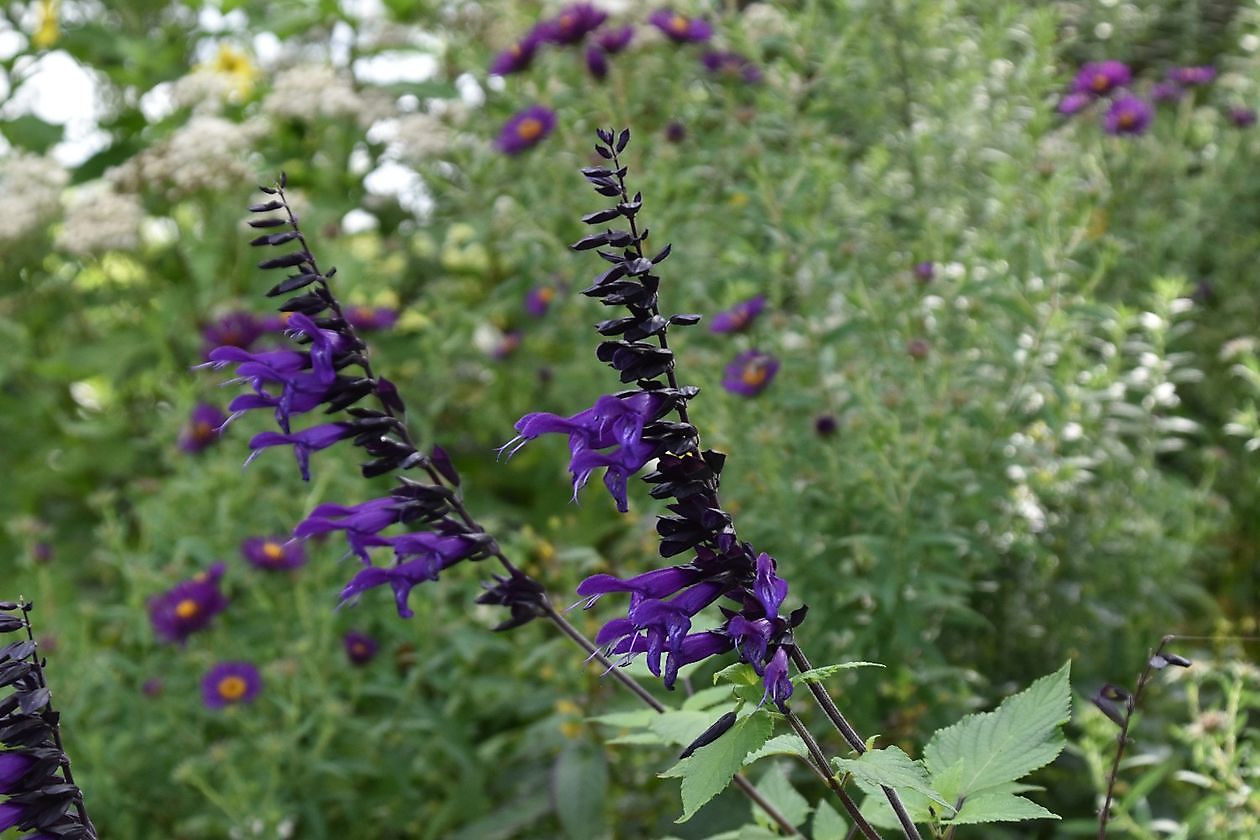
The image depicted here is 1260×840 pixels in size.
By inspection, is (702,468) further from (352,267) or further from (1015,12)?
(352,267)

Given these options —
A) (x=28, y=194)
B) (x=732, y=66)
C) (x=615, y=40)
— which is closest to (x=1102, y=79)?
(x=732, y=66)

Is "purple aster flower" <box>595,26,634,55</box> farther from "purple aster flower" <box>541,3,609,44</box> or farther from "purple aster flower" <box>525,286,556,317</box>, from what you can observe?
"purple aster flower" <box>525,286,556,317</box>

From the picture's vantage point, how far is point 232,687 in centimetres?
268

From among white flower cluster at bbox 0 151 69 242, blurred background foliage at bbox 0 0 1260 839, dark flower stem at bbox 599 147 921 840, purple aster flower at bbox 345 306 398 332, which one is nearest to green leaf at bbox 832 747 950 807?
dark flower stem at bbox 599 147 921 840

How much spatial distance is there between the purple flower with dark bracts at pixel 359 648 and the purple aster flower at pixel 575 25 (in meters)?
1.74

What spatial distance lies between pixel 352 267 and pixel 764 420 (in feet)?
6.80

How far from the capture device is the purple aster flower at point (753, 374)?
263 cm

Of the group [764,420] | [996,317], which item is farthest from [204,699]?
[996,317]

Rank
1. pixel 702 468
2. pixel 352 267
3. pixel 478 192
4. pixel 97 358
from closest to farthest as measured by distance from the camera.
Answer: pixel 702 468
pixel 478 192
pixel 352 267
pixel 97 358

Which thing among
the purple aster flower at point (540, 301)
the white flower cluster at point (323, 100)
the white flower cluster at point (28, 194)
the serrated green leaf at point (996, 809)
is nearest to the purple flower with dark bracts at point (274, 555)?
the purple aster flower at point (540, 301)

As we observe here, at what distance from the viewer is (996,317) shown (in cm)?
325

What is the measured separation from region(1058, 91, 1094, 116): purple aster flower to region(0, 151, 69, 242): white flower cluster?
3.61m

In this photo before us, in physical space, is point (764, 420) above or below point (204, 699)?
above

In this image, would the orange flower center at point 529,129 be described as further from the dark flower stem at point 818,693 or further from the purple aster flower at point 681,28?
the dark flower stem at point 818,693
